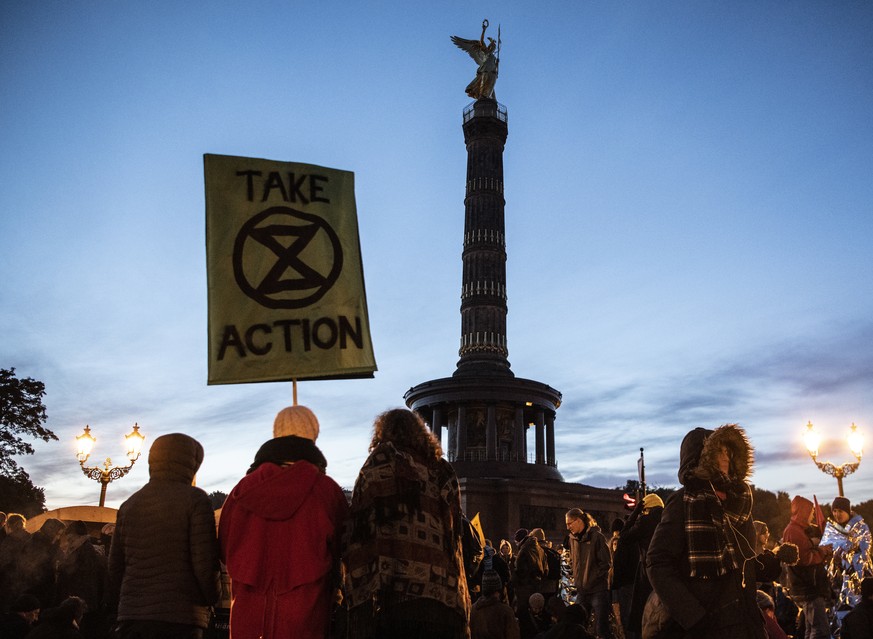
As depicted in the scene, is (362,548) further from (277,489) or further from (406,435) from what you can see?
(406,435)

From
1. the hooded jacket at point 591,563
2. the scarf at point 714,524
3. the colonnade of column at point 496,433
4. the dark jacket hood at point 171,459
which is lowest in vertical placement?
the hooded jacket at point 591,563

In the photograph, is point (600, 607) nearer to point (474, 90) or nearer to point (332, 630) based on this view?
point (332, 630)

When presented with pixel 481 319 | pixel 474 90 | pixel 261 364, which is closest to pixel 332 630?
pixel 261 364

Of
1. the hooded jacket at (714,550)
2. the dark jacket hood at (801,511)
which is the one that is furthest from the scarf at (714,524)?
the dark jacket hood at (801,511)

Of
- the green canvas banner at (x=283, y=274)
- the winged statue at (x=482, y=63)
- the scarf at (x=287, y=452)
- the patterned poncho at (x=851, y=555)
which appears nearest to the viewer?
the scarf at (x=287, y=452)

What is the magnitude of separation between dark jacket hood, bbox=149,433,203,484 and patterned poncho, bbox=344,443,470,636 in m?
1.00

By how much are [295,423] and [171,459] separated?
2.30 feet

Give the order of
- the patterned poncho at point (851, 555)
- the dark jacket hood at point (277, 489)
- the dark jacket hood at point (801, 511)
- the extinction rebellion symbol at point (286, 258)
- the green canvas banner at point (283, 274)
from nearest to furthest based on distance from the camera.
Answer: the dark jacket hood at point (277, 489), the green canvas banner at point (283, 274), the extinction rebellion symbol at point (286, 258), the dark jacket hood at point (801, 511), the patterned poncho at point (851, 555)

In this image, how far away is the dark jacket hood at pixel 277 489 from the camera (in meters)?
4.02

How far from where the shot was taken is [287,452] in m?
4.19

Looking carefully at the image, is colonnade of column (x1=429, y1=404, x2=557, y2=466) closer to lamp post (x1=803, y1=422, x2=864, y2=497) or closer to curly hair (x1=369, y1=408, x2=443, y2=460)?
lamp post (x1=803, y1=422, x2=864, y2=497)

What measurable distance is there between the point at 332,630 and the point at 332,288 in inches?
85.0

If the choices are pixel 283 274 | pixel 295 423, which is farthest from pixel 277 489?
pixel 283 274

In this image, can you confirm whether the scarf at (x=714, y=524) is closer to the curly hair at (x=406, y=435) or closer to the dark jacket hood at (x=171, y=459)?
the curly hair at (x=406, y=435)
